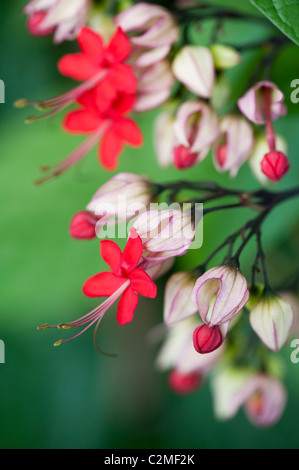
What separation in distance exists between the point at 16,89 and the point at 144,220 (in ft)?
2.56

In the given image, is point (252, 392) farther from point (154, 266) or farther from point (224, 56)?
point (224, 56)

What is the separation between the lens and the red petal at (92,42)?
66 cm

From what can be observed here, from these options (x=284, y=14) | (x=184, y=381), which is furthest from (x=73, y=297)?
(x=284, y=14)

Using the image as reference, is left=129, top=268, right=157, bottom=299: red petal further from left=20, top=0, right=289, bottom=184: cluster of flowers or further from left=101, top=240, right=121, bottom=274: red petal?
left=20, top=0, right=289, bottom=184: cluster of flowers

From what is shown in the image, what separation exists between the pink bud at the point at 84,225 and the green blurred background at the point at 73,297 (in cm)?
32

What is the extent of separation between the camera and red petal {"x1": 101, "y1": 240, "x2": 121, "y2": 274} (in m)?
0.56

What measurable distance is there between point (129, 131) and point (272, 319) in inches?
10.7

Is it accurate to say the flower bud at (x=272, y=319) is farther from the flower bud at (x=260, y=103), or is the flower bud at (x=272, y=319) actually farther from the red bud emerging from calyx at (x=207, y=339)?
the flower bud at (x=260, y=103)

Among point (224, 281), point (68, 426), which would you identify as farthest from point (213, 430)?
point (224, 281)

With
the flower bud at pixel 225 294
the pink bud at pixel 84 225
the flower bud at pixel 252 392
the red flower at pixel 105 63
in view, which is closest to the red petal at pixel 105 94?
the red flower at pixel 105 63

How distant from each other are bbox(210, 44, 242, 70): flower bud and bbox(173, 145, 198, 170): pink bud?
0.34ft

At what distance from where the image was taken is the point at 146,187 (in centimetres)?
65

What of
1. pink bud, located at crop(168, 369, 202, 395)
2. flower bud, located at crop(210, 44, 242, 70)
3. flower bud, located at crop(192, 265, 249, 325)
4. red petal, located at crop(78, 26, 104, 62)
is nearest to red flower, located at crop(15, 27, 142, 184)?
red petal, located at crop(78, 26, 104, 62)
